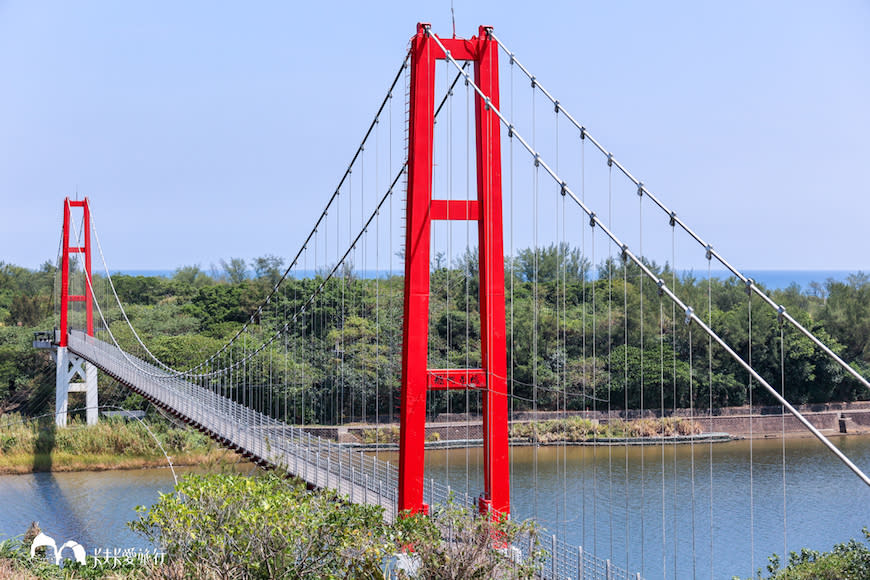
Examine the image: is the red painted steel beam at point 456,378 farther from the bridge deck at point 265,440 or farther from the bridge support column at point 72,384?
the bridge support column at point 72,384

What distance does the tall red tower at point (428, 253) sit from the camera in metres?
9.53

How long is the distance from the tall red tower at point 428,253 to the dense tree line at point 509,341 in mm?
10178

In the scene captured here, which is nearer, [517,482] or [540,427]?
[517,482]

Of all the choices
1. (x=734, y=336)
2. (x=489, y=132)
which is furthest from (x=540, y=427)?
(x=489, y=132)

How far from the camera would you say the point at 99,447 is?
2261 cm

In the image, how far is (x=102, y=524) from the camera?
16703 millimetres

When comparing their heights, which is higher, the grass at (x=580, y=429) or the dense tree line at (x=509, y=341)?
the dense tree line at (x=509, y=341)

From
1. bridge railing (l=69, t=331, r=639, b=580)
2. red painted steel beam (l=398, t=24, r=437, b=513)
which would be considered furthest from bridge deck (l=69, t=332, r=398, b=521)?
red painted steel beam (l=398, t=24, r=437, b=513)

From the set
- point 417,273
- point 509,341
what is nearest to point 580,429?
point 509,341

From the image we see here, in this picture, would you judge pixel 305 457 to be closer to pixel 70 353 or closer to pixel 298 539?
pixel 298 539

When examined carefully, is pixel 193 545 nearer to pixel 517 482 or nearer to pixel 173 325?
pixel 517 482

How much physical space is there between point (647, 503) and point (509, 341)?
30.3 ft

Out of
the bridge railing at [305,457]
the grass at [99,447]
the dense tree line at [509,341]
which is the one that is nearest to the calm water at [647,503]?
the grass at [99,447]

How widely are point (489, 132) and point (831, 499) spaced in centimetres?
1209
